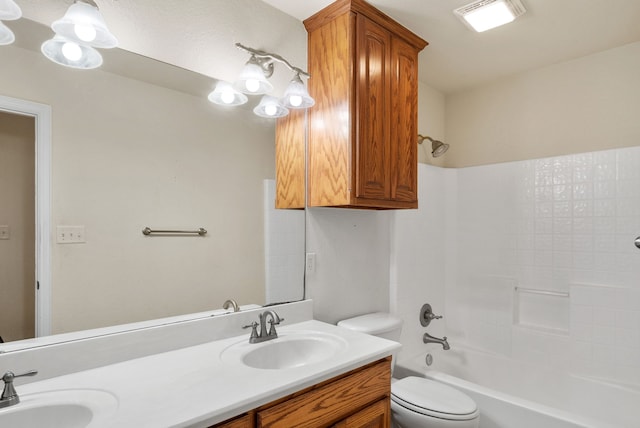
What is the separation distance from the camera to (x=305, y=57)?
1.97 m

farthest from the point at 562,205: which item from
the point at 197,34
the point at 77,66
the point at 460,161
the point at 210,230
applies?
the point at 77,66

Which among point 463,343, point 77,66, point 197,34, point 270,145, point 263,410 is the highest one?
point 197,34

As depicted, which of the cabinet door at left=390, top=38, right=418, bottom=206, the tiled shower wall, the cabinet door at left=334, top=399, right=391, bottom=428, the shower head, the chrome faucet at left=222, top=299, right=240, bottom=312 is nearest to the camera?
the cabinet door at left=334, top=399, right=391, bottom=428

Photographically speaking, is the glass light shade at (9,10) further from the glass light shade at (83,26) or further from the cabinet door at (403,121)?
the cabinet door at (403,121)

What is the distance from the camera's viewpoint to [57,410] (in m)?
0.99

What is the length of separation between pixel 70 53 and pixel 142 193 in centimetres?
51

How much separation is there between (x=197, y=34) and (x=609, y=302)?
2.67 metres

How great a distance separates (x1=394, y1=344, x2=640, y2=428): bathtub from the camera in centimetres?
173

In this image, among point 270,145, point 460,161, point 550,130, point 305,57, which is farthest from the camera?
point 460,161

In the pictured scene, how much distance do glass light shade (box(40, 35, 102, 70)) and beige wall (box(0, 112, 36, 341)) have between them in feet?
0.73

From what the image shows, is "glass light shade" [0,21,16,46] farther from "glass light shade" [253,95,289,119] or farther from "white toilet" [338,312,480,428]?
"white toilet" [338,312,480,428]

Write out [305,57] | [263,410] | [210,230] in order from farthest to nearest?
[305,57] < [210,230] < [263,410]

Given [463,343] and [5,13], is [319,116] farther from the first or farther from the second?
[463,343]

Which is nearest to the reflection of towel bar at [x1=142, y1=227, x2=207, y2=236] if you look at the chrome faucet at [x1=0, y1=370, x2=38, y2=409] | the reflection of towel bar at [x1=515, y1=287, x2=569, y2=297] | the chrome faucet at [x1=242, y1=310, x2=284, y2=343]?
the chrome faucet at [x1=242, y1=310, x2=284, y2=343]
